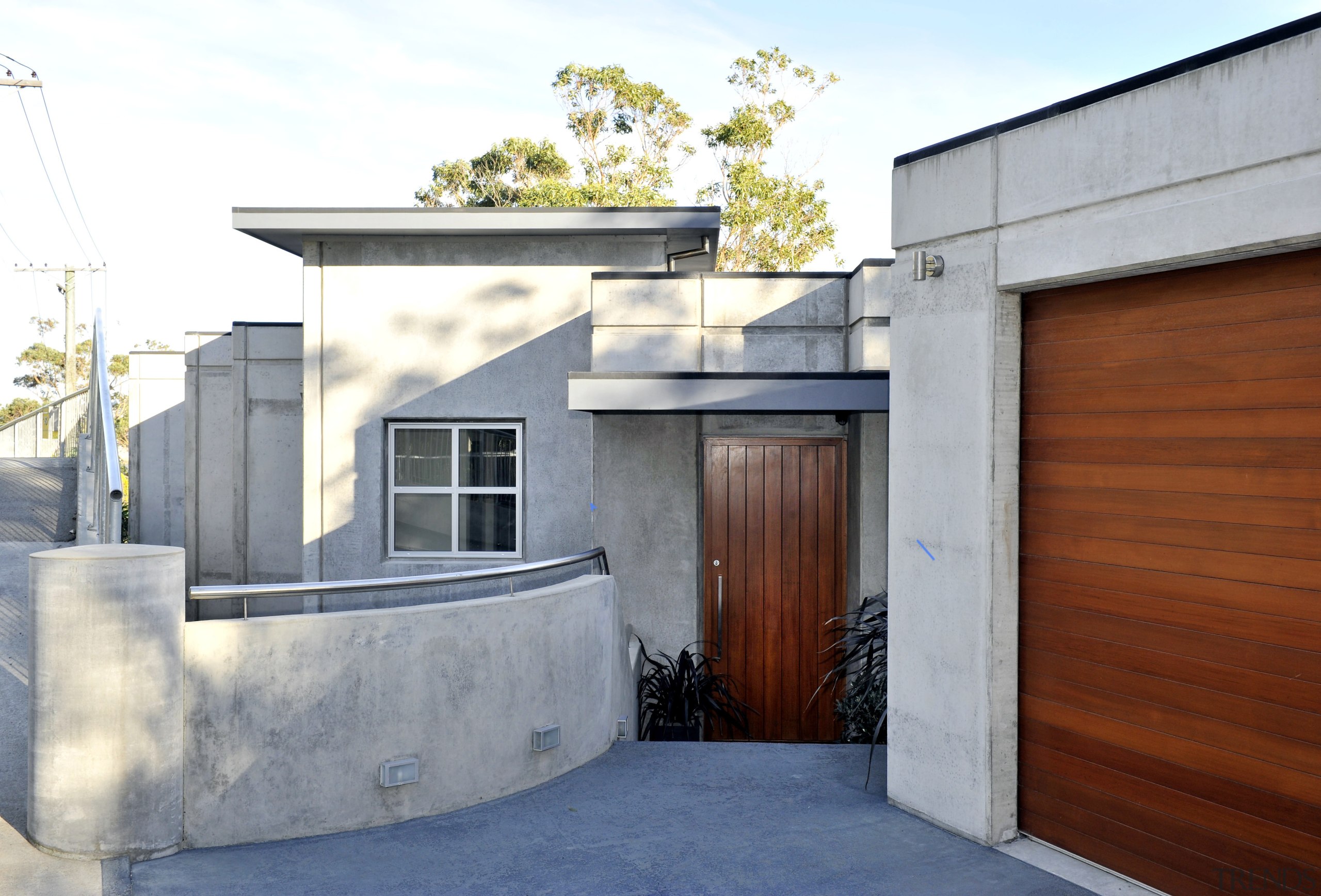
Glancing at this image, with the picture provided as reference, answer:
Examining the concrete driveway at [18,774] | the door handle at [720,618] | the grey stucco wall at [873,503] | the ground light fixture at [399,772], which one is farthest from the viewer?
the door handle at [720,618]

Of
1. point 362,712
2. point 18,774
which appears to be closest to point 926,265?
point 362,712

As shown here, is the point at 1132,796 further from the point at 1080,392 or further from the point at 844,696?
the point at 844,696

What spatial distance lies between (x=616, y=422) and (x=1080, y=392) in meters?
5.15

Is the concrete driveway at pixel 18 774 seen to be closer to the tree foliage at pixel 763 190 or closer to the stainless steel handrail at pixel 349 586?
the stainless steel handrail at pixel 349 586

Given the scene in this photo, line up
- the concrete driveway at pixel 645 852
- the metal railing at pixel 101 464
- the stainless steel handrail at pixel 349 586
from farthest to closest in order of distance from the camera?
the metal railing at pixel 101 464
the stainless steel handrail at pixel 349 586
the concrete driveway at pixel 645 852

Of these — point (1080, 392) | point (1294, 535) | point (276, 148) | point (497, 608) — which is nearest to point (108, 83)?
point (276, 148)

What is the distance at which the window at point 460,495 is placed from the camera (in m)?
9.49

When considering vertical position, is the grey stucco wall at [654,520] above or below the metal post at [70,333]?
below

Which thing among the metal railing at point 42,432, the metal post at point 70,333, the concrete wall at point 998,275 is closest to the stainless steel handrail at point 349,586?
the concrete wall at point 998,275

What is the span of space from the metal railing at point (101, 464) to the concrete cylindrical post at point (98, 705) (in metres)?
1.45

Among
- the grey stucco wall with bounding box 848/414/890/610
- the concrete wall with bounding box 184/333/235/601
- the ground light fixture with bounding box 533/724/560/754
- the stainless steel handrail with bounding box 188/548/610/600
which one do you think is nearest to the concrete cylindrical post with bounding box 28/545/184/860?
the stainless steel handrail with bounding box 188/548/610/600

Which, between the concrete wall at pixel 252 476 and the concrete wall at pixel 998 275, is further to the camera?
the concrete wall at pixel 252 476

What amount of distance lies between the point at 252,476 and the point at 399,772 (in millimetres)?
7515

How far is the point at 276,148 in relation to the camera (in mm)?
24125
